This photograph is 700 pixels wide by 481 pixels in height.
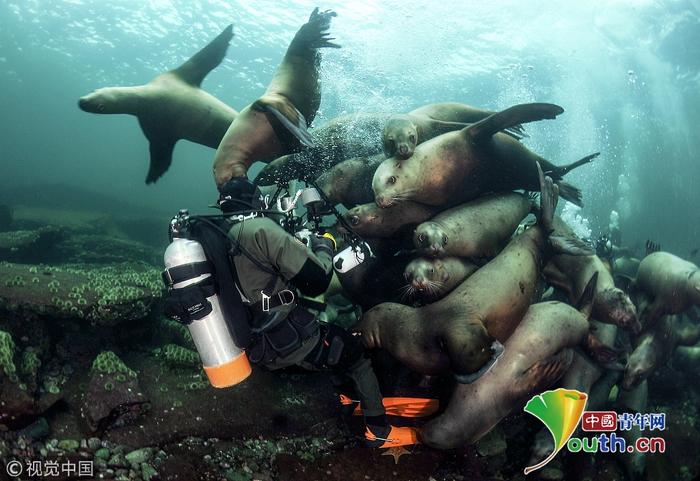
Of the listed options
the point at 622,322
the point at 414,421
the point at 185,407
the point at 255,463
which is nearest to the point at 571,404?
the point at 622,322

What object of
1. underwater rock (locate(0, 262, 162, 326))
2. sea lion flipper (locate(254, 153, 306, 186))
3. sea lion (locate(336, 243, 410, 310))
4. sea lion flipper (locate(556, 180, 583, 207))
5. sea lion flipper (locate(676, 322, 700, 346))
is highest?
sea lion flipper (locate(556, 180, 583, 207))

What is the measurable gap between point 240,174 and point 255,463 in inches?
125

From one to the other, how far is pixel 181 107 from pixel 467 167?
4.32m

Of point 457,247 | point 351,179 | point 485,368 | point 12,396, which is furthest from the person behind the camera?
point 351,179

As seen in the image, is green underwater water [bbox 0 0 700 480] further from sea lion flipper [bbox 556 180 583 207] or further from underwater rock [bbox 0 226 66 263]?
sea lion flipper [bbox 556 180 583 207]

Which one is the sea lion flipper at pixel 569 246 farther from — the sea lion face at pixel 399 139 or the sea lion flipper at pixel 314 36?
the sea lion flipper at pixel 314 36

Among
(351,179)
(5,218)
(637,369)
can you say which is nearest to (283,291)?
(351,179)

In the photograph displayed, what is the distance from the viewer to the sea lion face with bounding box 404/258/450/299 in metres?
4.43

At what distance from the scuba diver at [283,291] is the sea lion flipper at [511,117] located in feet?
8.39

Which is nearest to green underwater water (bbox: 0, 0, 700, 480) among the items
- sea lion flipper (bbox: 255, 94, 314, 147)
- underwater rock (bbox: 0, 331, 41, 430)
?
underwater rock (bbox: 0, 331, 41, 430)

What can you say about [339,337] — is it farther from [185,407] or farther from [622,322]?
[622,322]

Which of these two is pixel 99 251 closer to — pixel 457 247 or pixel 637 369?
pixel 457 247

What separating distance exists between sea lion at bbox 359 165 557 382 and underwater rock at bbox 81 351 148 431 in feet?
8.33

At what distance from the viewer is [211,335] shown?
10.3 feet
